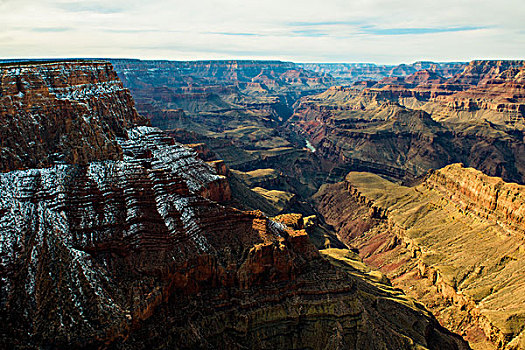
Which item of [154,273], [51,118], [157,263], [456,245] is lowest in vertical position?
[456,245]

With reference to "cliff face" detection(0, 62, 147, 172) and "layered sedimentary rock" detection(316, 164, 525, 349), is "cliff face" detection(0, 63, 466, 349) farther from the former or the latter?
"layered sedimentary rock" detection(316, 164, 525, 349)

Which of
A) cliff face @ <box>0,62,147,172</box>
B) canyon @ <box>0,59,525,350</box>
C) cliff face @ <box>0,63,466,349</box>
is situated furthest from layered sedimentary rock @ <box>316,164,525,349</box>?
cliff face @ <box>0,62,147,172</box>

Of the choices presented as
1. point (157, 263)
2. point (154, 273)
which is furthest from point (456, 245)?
point (154, 273)

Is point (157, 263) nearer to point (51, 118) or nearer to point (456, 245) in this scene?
point (51, 118)

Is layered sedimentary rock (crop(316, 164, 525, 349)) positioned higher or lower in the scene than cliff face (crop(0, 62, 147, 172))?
lower

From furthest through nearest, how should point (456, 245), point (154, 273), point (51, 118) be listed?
point (456, 245)
point (51, 118)
point (154, 273)

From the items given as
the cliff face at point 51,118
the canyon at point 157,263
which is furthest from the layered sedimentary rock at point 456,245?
the cliff face at point 51,118
